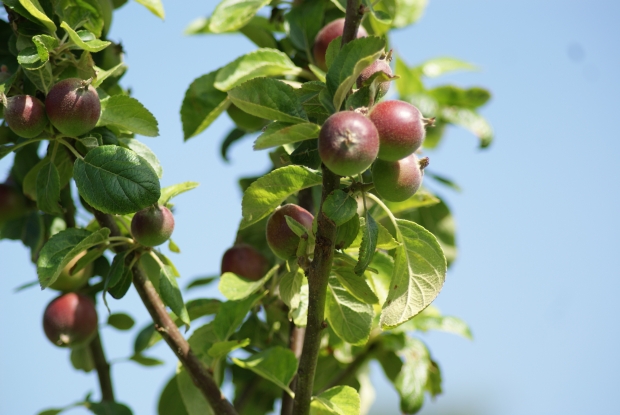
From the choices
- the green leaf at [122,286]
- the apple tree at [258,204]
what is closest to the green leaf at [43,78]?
the apple tree at [258,204]

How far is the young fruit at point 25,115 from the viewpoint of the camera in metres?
1.19

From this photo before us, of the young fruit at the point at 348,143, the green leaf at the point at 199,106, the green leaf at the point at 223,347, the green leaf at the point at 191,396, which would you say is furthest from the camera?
the green leaf at the point at 199,106

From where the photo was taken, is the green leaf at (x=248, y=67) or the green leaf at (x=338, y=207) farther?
the green leaf at (x=248, y=67)

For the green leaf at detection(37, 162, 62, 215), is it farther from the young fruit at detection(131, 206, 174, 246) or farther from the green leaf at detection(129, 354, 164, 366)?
the green leaf at detection(129, 354, 164, 366)

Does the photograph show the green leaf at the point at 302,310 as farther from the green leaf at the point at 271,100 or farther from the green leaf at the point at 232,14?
the green leaf at the point at 232,14

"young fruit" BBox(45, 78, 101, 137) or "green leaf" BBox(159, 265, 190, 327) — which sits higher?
"young fruit" BBox(45, 78, 101, 137)

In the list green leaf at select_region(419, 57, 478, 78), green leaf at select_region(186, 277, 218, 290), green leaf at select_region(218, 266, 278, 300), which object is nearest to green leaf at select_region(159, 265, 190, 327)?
green leaf at select_region(218, 266, 278, 300)

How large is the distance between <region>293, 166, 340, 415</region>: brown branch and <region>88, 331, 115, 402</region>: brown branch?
0.73 metres

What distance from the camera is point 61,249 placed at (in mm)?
1312

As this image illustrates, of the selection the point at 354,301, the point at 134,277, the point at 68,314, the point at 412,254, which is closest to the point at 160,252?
the point at 134,277

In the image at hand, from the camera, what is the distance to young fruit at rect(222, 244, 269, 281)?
5.46 feet

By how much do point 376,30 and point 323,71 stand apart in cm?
18

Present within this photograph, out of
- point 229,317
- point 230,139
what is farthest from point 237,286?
point 230,139

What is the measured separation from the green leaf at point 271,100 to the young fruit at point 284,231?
0.60 feet
